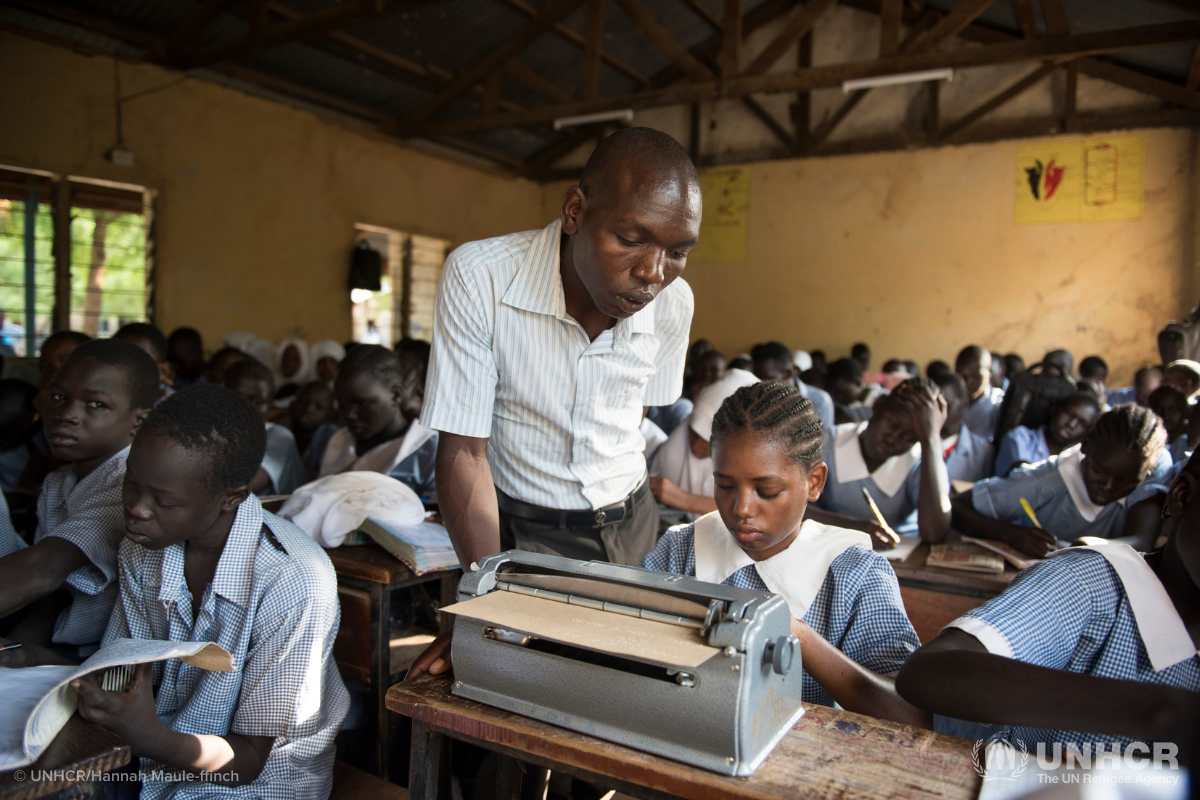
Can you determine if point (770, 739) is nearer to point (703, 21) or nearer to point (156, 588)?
point (156, 588)

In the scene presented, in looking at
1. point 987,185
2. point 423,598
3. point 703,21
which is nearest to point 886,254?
point 987,185

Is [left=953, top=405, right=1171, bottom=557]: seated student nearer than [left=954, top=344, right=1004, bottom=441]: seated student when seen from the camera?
Yes

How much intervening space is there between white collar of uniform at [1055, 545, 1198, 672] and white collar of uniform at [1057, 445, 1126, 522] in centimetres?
160

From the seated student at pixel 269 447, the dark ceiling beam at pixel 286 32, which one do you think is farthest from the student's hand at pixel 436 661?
the dark ceiling beam at pixel 286 32

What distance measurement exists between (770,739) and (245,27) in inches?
303

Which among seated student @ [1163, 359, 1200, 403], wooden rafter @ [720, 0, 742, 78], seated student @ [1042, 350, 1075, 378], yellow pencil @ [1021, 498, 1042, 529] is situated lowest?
yellow pencil @ [1021, 498, 1042, 529]

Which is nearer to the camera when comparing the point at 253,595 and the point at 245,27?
the point at 253,595

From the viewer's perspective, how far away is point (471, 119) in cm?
825

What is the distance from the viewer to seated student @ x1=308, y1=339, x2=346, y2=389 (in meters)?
6.64

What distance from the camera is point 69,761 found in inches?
37.2

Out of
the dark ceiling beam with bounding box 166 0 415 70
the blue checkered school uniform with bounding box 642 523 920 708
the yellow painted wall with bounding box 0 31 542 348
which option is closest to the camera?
the blue checkered school uniform with bounding box 642 523 920 708

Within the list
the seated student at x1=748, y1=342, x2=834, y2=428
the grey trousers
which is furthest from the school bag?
the grey trousers

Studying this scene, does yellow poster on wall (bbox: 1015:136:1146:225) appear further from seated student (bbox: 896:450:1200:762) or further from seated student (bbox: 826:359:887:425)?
seated student (bbox: 896:450:1200:762)

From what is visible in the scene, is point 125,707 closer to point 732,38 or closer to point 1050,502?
point 1050,502
